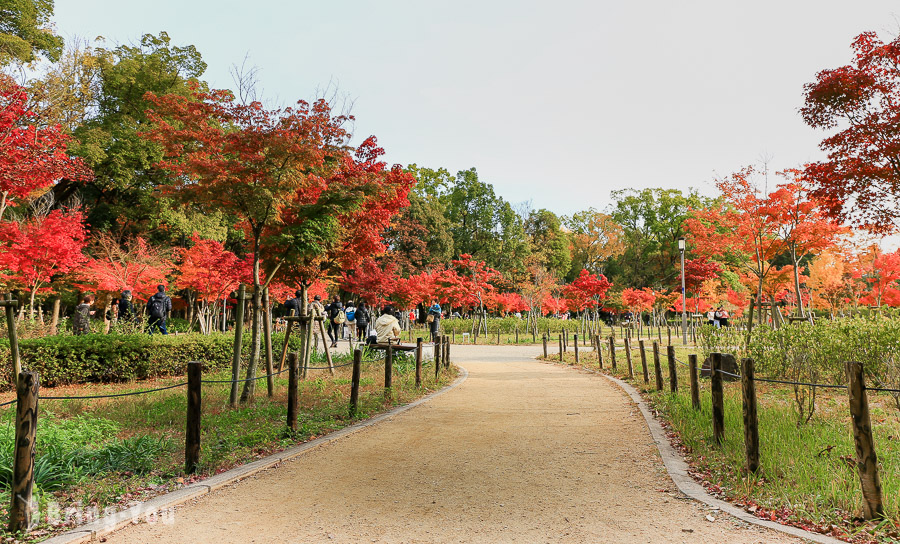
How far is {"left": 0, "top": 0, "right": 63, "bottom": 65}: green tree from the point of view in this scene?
58.3 ft

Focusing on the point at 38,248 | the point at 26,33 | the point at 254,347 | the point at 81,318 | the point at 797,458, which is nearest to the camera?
the point at 797,458

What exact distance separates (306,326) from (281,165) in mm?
3765

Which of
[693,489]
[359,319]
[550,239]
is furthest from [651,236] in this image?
[693,489]

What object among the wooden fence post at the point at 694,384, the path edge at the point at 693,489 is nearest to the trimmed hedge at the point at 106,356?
the path edge at the point at 693,489

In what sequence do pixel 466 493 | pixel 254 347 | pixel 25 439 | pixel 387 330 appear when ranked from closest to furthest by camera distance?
pixel 25 439, pixel 466 493, pixel 254 347, pixel 387 330

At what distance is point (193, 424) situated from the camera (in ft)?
15.8

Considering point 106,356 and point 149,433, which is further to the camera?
point 106,356

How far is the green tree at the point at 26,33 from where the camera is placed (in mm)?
17781

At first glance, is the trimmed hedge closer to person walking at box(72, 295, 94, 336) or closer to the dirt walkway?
person walking at box(72, 295, 94, 336)

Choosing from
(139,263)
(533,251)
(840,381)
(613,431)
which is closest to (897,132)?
(840,381)

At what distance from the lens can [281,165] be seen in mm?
7668

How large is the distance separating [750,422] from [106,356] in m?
10.0

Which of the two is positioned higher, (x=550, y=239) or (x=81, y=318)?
(x=550, y=239)

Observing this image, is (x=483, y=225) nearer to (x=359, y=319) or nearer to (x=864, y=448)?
(x=359, y=319)
